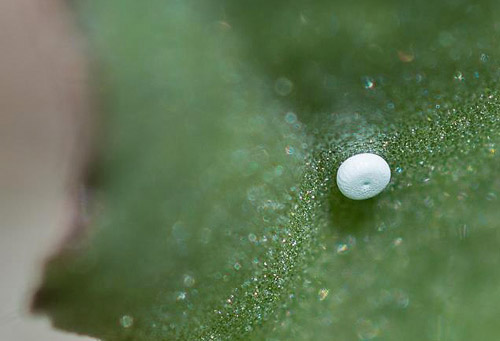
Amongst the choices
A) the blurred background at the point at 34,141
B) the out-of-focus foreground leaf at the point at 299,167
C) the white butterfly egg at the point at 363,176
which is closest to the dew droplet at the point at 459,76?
the out-of-focus foreground leaf at the point at 299,167

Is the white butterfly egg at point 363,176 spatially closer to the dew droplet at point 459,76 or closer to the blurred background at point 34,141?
the dew droplet at point 459,76

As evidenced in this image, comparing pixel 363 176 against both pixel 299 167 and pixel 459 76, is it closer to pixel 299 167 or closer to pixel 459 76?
pixel 299 167

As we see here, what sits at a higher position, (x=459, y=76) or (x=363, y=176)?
(x=459, y=76)

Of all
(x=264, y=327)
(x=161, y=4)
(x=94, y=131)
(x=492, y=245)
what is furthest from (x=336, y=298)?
(x=161, y=4)

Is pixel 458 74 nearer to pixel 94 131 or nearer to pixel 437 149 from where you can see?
pixel 437 149

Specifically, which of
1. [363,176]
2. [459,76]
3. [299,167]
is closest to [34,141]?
[299,167]

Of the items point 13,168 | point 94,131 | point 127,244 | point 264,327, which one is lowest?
point 264,327

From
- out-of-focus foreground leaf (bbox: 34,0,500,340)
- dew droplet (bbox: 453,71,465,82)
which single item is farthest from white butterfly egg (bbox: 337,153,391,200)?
dew droplet (bbox: 453,71,465,82)
